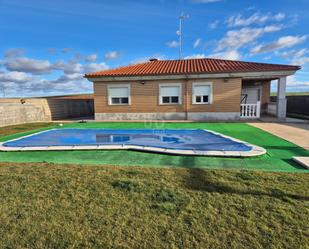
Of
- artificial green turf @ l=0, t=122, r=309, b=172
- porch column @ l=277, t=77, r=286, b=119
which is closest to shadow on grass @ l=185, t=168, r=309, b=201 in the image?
artificial green turf @ l=0, t=122, r=309, b=172

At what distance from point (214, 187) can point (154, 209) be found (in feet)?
4.43

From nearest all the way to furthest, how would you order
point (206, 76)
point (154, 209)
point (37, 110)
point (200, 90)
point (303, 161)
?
1. point (154, 209)
2. point (303, 161)
3. point (206, 76)
4. point (200, 90)
5. point (37, 110)

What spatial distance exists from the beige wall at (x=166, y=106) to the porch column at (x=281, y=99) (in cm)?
277

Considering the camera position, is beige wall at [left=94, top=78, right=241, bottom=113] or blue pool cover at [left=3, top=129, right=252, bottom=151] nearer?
blue pool cover at [left=3, top=129, right=252, bottom=151]

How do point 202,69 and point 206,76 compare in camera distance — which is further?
point 202,69

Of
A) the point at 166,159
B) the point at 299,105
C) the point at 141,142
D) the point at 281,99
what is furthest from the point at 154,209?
the point at 299,105

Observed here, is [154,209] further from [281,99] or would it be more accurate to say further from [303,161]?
[281,99]

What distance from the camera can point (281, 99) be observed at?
551 inches

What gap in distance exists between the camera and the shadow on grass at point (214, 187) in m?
3.43

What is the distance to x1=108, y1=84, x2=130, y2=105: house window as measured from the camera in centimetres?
1582

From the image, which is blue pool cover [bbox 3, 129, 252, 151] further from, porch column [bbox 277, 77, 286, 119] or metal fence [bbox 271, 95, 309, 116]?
metal fence [bbox 271, 95, 309, 116]

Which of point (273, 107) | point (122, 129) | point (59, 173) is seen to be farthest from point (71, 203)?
point (273, 107)

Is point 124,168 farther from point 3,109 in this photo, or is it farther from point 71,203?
point 3,109

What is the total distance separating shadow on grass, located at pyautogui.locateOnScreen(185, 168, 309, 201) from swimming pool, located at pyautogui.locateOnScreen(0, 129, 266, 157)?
1.80 meters
